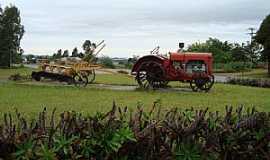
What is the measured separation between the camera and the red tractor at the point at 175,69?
72.0 feet

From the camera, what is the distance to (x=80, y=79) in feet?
79.0

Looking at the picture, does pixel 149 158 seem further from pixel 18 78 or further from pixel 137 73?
pixel 18 78

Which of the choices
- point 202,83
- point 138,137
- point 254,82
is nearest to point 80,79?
point 202,83

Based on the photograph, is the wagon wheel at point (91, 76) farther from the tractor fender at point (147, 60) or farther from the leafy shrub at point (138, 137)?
the leafy shrub at point (138, 137)

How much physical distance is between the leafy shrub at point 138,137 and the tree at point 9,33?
5082cm

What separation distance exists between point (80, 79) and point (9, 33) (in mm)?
31486

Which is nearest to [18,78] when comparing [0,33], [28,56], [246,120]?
[246,120]

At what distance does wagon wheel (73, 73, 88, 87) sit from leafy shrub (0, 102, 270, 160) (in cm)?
1970

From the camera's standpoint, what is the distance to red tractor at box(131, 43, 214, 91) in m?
22.0

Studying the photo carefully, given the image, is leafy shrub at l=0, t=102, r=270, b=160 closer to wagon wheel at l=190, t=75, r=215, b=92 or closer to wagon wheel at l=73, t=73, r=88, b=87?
wagon wheel at l=190, t=75, r=215, b=92

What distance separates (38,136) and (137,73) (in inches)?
752

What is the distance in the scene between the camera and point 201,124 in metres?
4.05

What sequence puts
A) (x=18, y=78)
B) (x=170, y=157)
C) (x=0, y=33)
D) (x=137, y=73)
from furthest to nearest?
(x=0, y=33) → (x=18, y=78) → (x=137, y=73) → (x=170, y=157)

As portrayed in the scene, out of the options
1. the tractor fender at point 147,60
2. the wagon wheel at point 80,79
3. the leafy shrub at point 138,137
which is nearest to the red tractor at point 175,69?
the tractor fender at point 147,60
